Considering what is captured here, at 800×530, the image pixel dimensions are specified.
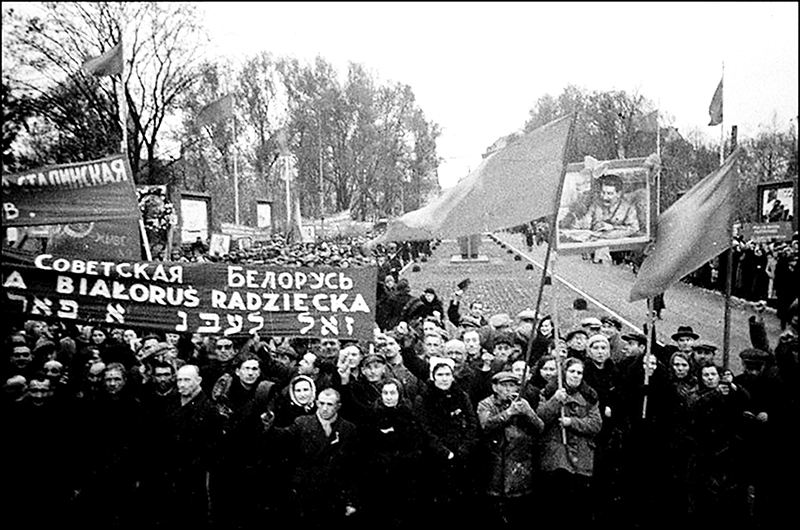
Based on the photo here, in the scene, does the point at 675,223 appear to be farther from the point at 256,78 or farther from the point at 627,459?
the point at 256,78

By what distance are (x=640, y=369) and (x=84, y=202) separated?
178 inches

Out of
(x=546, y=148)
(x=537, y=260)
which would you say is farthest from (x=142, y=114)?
(x=546, y=148)

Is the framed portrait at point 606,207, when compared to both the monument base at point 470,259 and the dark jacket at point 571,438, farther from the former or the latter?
the monument base at point 470,259

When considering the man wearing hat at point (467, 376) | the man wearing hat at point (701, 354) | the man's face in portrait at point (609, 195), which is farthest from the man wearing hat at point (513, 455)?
the man's face in portrait at point (609, 195)

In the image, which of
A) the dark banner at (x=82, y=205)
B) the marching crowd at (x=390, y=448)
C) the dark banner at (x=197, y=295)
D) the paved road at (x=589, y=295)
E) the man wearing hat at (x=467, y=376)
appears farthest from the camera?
the paved road at (x=589, y=295)

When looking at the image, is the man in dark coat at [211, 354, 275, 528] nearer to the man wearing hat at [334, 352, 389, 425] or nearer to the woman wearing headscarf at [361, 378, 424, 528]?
the man wearing hat at [334, 352, 389, 425]

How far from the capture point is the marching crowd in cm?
446

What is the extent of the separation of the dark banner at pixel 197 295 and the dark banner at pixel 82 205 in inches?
24.4

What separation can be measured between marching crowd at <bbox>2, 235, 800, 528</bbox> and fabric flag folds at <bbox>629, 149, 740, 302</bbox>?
0.63 meters

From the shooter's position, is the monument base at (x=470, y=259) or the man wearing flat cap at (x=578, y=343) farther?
the monument base at (x=470, y=259)

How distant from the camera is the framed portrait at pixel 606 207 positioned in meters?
5.79

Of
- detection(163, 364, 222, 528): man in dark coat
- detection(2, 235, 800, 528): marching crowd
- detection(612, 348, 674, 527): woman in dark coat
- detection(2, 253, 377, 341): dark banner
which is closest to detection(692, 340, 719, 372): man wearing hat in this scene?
detection(2, 235, 800, 528): marching crowd

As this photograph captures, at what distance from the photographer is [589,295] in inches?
840

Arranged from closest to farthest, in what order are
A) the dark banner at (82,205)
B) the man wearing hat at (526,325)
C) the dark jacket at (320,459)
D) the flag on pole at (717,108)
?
the dark jacket at (320,459) < the dark banner at (82,205) < the man wearing hat at (526,325) < the flag on pole at (717,108)
